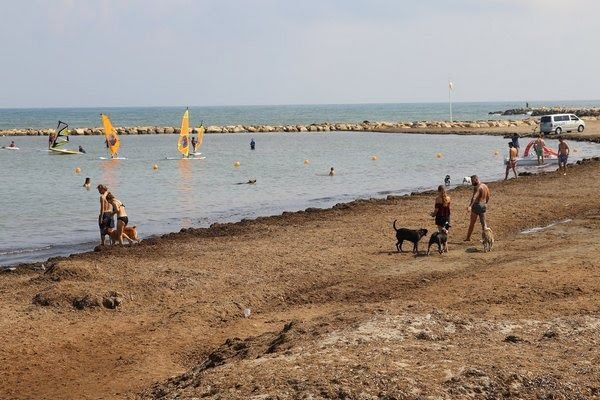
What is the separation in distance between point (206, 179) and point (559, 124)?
32.5 metres

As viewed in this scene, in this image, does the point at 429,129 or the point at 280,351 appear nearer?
the point at 280,351

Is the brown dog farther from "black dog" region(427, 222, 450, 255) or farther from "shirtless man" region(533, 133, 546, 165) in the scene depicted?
"shirtless man" region(533, 133, 546, 165)

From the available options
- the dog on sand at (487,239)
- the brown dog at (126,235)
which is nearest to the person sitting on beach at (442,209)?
the dog on sand at (487,239)

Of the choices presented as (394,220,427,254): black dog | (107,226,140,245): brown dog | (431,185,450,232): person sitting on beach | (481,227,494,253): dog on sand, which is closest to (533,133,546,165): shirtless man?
(481,227,494,253): dog on sand

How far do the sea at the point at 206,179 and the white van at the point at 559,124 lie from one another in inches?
135

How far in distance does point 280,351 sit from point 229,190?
2394 cm

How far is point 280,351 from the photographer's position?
8.71m

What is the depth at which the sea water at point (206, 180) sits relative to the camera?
23.4 meters

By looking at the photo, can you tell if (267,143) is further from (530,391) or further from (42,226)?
(530,391)

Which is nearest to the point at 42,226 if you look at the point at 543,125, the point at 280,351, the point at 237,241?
the point at 237,241

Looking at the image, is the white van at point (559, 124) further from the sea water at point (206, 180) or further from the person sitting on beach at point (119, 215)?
the person sitting on beach at point (119, 215)

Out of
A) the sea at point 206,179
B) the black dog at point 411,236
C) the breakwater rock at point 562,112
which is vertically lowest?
the sea at point 206,179

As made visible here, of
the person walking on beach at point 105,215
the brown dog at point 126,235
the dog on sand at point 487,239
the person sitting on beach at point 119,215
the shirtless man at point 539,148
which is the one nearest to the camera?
the dog on sand at point 487,239

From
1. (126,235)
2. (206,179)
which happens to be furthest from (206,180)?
(126,235)
